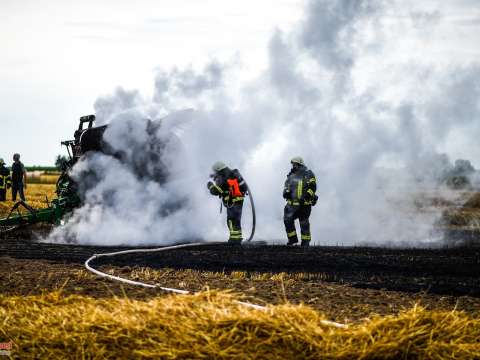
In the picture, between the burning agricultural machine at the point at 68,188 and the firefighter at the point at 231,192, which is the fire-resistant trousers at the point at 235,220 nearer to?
the firefighter at the point at 231,192

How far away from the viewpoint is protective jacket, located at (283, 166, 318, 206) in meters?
17.7

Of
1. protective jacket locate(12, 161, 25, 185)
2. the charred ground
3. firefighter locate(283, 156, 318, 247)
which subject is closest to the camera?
the charred ground

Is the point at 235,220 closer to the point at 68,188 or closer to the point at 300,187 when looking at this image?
the point at 300,187

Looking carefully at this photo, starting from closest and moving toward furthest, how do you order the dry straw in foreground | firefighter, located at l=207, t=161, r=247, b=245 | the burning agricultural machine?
the dry straw in foreground
firefighter, located at l=207, t=161, r=247, b=245
the burning agricultural machine

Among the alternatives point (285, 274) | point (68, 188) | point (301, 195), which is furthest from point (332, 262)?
point (68, 188)

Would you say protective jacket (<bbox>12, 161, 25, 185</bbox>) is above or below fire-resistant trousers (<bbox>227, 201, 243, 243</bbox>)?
above

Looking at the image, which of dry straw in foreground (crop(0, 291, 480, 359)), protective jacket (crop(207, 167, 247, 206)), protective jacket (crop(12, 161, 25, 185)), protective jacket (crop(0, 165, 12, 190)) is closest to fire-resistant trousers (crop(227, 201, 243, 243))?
protective jacket (crop(207, 167, 247, 206))

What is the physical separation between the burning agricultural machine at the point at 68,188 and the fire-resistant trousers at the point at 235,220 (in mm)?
4927

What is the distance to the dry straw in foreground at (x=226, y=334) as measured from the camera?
630cm

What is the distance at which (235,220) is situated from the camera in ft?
59.0

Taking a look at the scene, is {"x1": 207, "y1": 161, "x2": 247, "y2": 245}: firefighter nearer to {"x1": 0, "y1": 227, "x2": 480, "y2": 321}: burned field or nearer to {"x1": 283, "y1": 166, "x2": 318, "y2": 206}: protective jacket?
{"x1": 0, "y1": 227, "x2": 480, "y2": 321}: burned field

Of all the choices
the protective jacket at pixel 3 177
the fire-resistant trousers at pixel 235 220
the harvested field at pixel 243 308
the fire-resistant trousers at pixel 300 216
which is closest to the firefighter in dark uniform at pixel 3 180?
the protective jacket at pixel 3 177

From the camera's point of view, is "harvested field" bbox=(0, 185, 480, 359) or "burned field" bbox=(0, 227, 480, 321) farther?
"burned field" bbox=(0, 227, 480, 321)

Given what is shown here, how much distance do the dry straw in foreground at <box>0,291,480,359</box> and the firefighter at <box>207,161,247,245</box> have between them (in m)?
10.8
